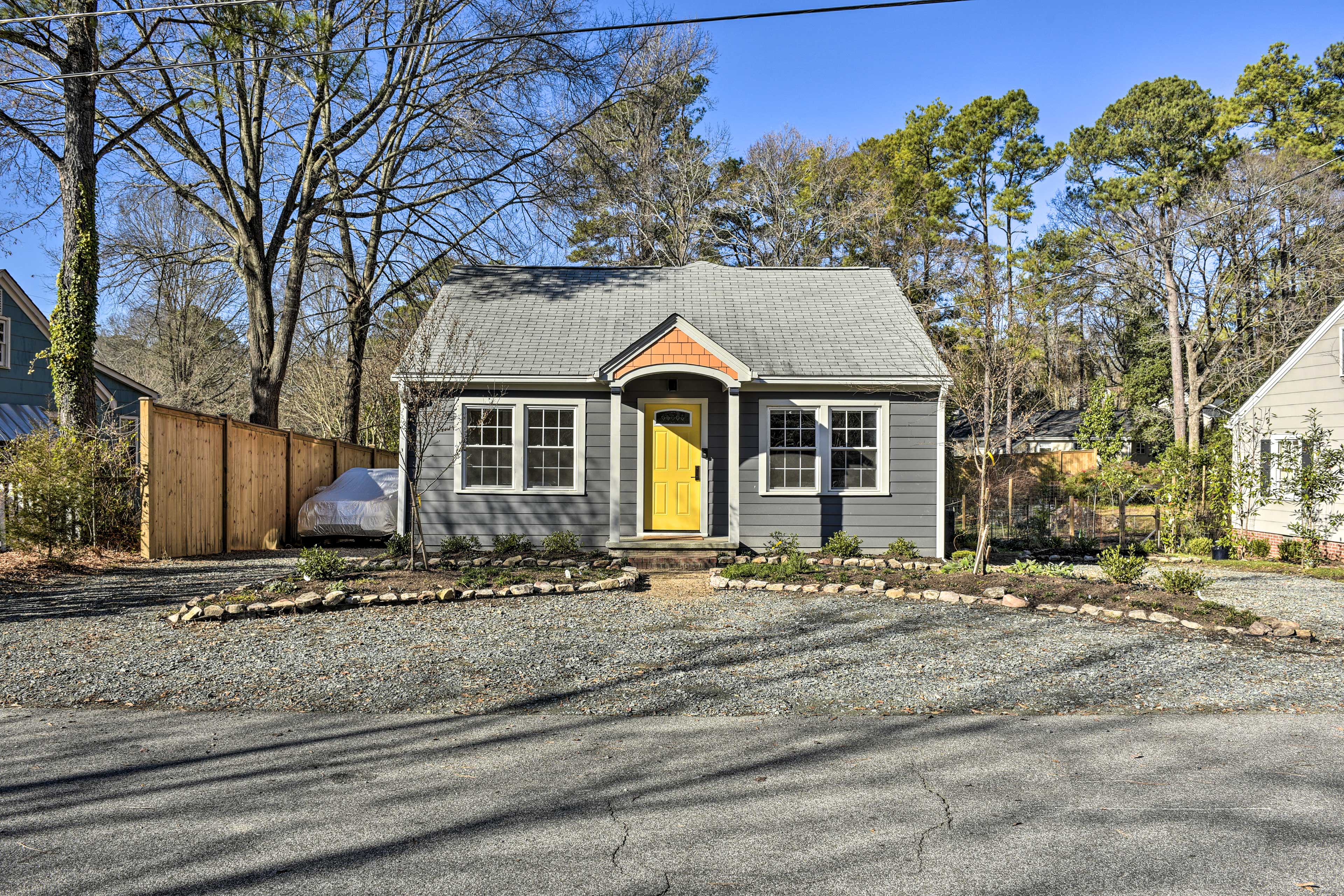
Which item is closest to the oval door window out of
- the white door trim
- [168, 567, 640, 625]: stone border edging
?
the white door trim

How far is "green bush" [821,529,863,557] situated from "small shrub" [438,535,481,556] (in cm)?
523

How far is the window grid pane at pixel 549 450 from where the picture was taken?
1262cm

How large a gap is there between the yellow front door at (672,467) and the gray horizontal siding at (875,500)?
2.53 ft

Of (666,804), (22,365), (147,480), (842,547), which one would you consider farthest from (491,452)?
(22,365)

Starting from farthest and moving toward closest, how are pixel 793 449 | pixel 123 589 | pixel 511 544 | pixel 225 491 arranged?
pixel 225 491, pixel 793 449, pixel 511 544, pixel 123 589

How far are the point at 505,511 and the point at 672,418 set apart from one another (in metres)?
2.98

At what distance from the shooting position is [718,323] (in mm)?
13875

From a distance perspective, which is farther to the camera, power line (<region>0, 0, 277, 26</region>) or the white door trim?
the white door trim

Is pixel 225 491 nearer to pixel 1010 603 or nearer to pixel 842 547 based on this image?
pixel 842 547

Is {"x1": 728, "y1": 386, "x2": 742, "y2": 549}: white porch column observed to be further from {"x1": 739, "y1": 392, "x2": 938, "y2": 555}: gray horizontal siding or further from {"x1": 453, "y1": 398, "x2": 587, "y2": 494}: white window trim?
{"x1": 453, "y1": 398, "x2": 587, "y2": 494}: white window trim

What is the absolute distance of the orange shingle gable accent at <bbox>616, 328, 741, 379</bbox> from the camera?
11914mm

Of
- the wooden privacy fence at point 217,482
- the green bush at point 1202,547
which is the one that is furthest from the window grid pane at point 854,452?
the wooden privacy fence at point 217,482

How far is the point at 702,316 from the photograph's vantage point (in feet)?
46.3

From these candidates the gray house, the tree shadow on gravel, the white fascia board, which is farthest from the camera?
the white fascia board
